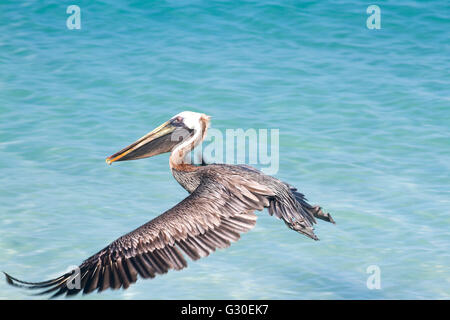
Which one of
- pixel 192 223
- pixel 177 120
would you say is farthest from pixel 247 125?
pixel 192 223

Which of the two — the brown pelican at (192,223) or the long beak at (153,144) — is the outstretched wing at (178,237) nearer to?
the brown pelican at (192,223)

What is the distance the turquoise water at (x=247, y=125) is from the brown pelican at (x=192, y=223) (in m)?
0.96

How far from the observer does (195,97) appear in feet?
33.8

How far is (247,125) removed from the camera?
386 inches

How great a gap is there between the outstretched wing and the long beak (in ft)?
3.09

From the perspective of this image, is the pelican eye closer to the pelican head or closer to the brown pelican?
the pelican head

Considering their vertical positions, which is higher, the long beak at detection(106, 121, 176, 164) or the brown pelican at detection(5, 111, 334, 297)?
the long beak at detection(106, 121, 176, 164)

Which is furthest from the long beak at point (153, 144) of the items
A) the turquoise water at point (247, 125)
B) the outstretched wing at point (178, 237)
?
the turquoise water at point (247, 125)

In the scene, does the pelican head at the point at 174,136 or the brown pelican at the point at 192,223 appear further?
the pelican head at the point at 174,136

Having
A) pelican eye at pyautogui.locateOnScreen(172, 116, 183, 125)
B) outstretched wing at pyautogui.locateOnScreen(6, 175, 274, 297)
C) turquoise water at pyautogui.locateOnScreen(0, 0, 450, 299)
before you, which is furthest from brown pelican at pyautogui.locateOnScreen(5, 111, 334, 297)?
turquoise water at pyautogui.locateOnScreen(0, 0, 450, 299)

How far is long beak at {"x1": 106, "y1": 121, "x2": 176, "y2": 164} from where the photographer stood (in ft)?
21.8

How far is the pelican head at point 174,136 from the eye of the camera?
21.9 ft

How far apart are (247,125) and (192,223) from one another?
175 inches
